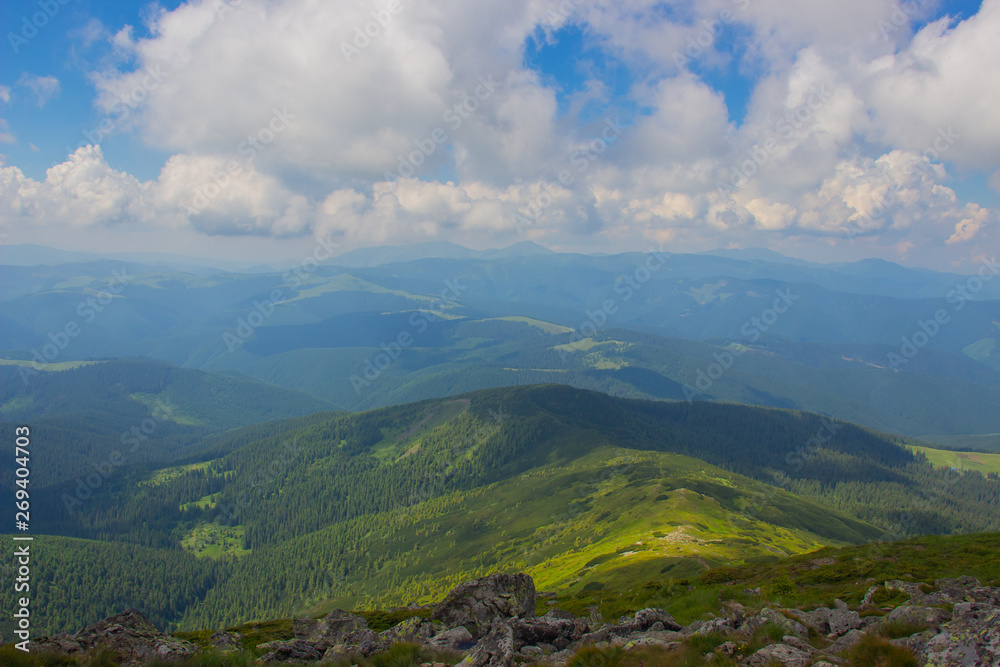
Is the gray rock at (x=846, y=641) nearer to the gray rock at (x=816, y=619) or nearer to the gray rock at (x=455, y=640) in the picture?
the gray rock at (x=816, y=619)

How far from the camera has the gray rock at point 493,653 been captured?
60.8 feet

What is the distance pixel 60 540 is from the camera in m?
198

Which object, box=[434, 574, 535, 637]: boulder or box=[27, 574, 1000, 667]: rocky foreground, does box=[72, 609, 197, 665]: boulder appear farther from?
box=[434, 574, 535, 637]: boulder

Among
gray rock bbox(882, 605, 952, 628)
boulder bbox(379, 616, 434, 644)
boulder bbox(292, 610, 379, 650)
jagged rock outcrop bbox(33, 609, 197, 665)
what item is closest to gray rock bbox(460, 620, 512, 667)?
boulder bbox(379, 616, 434, 644)

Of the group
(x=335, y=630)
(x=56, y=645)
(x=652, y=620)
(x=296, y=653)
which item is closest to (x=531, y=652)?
(x=652, y=620)

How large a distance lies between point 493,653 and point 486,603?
1119 centimetres

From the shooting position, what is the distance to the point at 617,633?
23891mm

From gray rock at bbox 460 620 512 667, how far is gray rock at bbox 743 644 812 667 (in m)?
8.91

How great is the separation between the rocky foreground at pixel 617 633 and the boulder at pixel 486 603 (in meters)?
0.07

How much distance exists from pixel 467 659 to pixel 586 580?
80.8 metres

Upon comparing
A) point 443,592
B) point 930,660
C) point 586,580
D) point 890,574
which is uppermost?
point 930,660

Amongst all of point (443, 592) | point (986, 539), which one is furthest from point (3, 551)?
point (986, 539)

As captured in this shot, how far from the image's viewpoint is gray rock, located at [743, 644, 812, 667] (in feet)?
48.7

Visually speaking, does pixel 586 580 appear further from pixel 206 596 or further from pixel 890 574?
pixel 206 596
